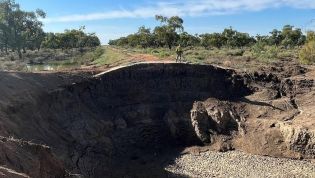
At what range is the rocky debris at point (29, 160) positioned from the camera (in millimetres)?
17562

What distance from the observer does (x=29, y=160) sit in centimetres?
1822

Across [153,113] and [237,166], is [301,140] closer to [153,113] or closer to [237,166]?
[237,166]

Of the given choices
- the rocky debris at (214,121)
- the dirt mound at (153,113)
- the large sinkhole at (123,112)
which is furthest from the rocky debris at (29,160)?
the rocky debris at (214,121)

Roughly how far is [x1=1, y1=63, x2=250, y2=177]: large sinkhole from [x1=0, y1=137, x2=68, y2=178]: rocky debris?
33.6 ft

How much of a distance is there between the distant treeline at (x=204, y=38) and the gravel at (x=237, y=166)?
4220 centimetres

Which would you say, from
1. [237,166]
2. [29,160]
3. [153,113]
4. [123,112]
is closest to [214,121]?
[153,113]

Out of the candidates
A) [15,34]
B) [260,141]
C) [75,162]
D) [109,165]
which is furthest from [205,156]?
[15,34]

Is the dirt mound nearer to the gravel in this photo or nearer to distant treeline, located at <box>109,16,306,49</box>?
A: the gravel

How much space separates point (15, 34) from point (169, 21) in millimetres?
25201

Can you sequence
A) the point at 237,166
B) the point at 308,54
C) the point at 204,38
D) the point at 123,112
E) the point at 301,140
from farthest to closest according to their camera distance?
the point at 204,38
the point at 308,54
the point at 123,112
the point at 301,140
the point at 237,166

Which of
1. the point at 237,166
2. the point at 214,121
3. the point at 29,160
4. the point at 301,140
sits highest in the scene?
the point at 29,160

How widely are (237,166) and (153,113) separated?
10.5m

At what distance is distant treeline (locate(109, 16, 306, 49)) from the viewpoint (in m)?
78.2

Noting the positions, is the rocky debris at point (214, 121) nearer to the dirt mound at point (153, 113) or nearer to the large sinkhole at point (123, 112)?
the dirt mound at point (153, 113)
